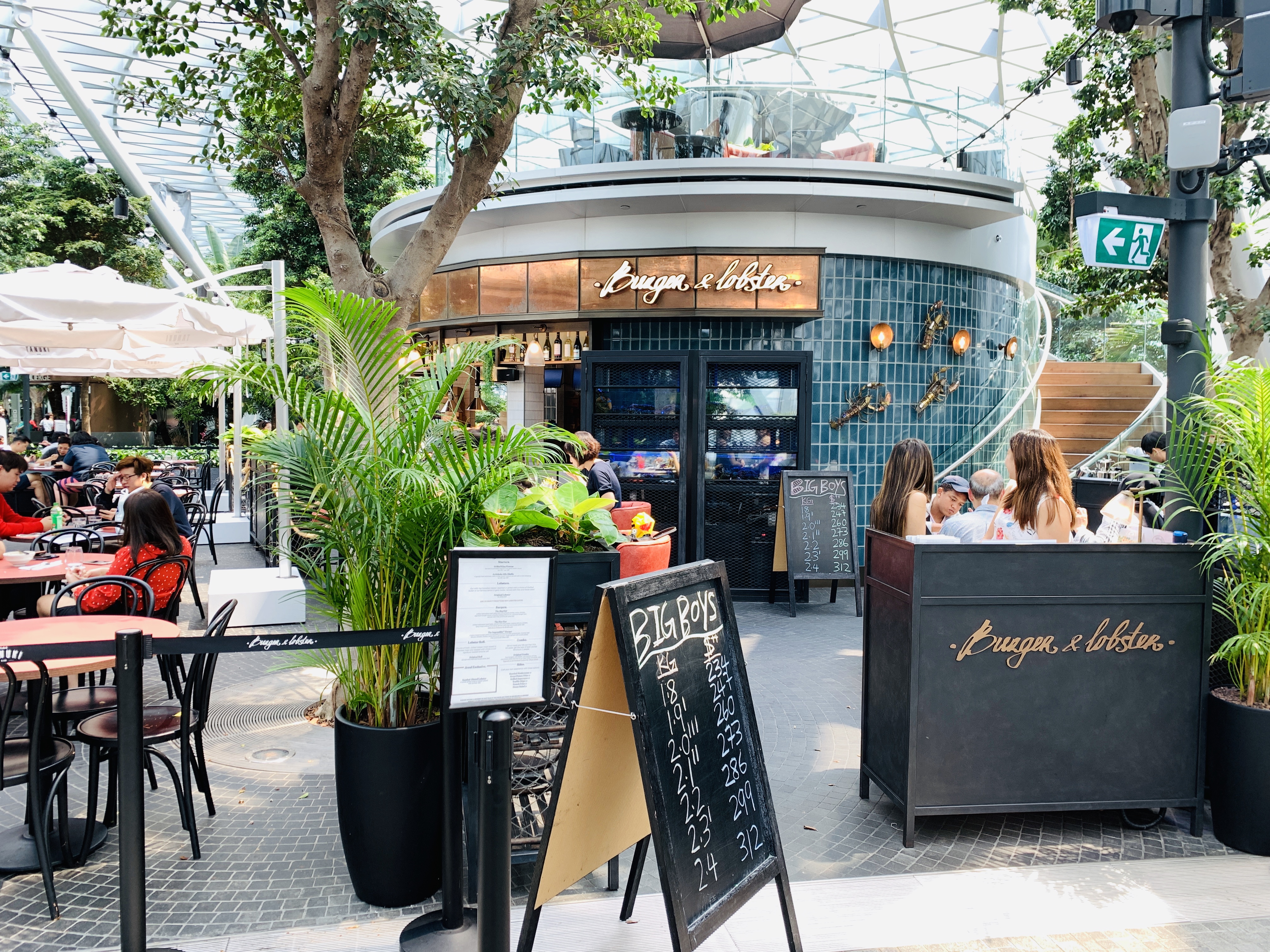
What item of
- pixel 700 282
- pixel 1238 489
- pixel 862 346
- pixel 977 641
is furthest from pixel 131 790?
pixel 862 346

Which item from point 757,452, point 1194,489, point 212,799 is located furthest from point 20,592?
point 1194,489

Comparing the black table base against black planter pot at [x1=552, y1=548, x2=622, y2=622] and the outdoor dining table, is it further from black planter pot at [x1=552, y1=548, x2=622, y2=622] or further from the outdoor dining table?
black planter pot at [x1=552, y1=548, x2=622, y2=622]

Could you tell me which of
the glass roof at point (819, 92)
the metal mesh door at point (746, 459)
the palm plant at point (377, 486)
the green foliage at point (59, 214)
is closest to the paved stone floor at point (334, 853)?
the palm plant at point (377, 486)

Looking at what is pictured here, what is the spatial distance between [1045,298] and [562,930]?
803 inches

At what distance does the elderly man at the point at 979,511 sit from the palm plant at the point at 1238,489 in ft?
3.74

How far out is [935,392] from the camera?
1088 cm

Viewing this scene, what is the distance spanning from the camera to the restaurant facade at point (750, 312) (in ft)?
30.6

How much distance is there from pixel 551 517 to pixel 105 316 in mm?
4822

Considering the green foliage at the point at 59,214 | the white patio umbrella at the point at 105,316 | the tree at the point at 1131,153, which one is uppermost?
the green foliage at the point at 59,214

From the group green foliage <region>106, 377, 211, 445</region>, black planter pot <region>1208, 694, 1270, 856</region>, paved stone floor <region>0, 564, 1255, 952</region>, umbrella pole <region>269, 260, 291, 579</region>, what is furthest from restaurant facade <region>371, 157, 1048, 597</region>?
green foliage <region>106, 377, 211, 445</region>

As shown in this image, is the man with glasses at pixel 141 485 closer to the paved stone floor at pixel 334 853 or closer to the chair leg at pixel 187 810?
the paved stone floor at pixel 334 853

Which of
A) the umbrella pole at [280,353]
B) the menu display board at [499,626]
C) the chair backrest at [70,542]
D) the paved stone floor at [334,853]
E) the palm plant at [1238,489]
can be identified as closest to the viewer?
the menu display board at [499,626]

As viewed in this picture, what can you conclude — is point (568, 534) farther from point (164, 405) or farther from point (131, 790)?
point (164, 405)

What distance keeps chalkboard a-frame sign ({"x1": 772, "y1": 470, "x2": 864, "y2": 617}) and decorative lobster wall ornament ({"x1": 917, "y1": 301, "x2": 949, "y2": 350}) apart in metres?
2.63
